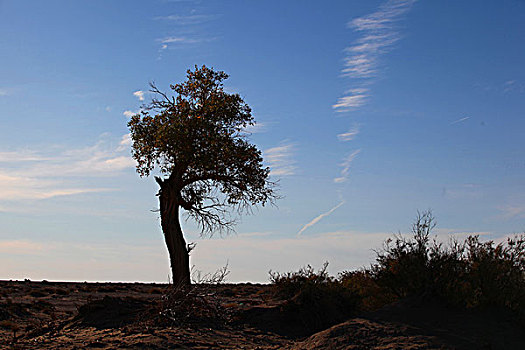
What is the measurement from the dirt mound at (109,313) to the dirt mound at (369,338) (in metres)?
5.43

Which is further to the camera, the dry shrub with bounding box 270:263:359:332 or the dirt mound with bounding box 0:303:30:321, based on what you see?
the dirt mound with bounding box 0:303:30:321

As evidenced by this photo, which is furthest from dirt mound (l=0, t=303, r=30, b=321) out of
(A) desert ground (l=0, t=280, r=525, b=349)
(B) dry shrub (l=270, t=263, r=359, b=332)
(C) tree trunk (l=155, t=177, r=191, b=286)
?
(B) dry shrub (l=270, t=263, r=359, b=332)

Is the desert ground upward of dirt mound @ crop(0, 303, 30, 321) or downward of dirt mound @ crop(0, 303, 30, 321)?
downward

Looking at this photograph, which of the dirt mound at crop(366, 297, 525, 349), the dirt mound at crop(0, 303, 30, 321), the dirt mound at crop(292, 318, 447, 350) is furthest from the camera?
the dirt mound at crop(0, 303, 30, 321)

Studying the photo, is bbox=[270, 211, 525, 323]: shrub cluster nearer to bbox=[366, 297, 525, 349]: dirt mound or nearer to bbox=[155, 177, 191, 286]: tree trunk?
bbox=[366, 297, 525, 349]: dirt mound

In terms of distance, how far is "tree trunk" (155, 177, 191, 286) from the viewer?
19234 millimetres

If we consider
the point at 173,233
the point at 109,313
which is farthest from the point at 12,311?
the point at 109,313

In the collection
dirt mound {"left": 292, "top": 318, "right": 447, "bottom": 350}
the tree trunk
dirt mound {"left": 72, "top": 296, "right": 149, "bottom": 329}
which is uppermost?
the tree trunk

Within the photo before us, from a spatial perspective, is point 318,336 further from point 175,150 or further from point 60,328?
point 175,150

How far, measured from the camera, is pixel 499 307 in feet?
39.9

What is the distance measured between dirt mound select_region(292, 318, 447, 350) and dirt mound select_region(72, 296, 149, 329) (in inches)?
214

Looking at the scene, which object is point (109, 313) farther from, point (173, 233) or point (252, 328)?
point (173, 233)

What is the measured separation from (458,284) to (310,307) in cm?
419

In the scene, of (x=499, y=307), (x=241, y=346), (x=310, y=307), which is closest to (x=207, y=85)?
(x=310, y=307)
